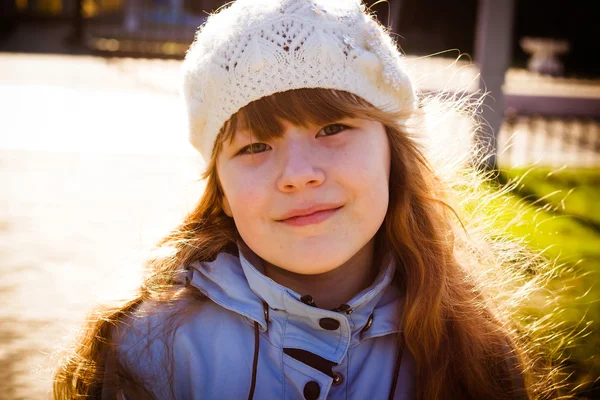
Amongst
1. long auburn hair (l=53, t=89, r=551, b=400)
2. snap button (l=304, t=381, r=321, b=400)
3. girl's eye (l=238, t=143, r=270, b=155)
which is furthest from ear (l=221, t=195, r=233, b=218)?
snap button (l=304, t=381, r=321, b=400)

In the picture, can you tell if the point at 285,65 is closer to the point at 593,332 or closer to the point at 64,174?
the point at 593,332

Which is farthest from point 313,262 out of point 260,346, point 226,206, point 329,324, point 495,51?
point 495,51

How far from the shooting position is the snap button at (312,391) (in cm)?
186

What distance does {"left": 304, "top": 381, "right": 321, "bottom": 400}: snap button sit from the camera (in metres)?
1.86

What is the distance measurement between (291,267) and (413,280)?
478mm

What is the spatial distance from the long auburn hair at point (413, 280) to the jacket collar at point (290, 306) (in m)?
0.07

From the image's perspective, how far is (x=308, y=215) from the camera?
6.18 ft

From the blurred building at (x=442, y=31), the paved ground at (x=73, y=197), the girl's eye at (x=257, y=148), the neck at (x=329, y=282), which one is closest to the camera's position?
the girl's eye at (x=257, y=148)

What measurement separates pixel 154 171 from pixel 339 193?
17.7ft

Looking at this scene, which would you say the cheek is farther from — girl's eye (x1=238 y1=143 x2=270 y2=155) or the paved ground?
the paved ground

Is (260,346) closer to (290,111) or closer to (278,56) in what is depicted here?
(290,111)

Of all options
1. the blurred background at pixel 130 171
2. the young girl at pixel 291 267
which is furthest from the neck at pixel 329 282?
the blurred background at pixel 130 171

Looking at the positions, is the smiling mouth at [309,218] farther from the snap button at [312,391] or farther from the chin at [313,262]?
the snap button at [312,391]

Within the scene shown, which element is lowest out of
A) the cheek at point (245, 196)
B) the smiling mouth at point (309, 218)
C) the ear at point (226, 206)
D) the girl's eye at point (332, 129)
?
the ear at point (226, 206)
